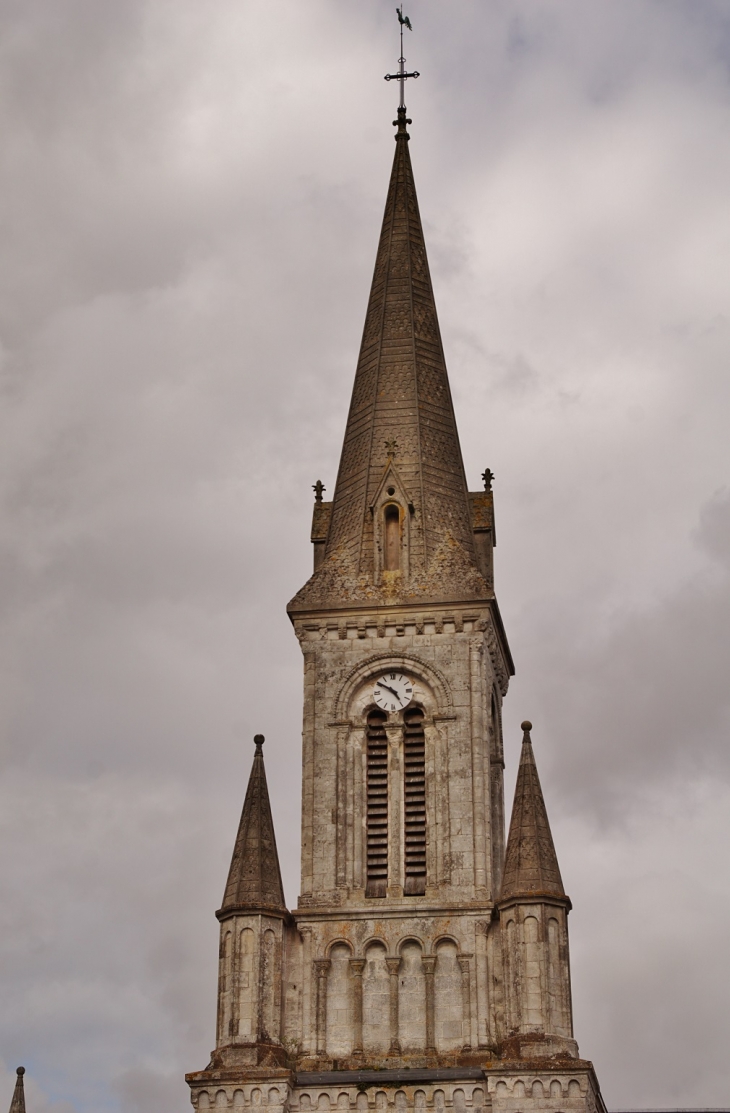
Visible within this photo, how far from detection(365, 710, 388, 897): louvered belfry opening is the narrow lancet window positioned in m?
3.71

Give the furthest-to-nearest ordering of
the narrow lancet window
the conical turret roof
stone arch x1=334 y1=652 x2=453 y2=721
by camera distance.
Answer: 1. the narrow lancet window
2. the conical turret roof
3. stone arch x1=334 y1=652 x2=453 y2=721

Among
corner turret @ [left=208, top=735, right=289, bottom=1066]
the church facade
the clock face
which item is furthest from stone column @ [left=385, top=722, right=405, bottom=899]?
corner turret @ [left=208, top=735, right=289, bottom=1066]

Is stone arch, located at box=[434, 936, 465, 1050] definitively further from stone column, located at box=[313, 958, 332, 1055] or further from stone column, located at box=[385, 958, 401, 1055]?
stone column, located at box=[313, 958, 332, 1055]

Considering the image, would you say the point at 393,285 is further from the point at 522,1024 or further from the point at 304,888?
the point at 522,1024

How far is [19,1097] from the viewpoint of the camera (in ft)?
156

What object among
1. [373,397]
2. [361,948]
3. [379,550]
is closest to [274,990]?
[361,948]

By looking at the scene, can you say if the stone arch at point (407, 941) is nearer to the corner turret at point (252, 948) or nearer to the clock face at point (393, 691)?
the corner turret at point (252, 948)

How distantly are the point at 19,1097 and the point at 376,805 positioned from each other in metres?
10.1

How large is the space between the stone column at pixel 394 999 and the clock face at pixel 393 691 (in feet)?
19.6

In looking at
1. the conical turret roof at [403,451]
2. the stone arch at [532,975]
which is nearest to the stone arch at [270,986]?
the stone arch at [532,975]

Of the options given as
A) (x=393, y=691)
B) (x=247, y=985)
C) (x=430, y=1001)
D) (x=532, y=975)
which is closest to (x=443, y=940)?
(x=430, y=1001)

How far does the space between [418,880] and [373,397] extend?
12.6 metres

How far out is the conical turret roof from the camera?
5466 cm

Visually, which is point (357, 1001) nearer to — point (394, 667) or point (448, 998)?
point (448, 998)
